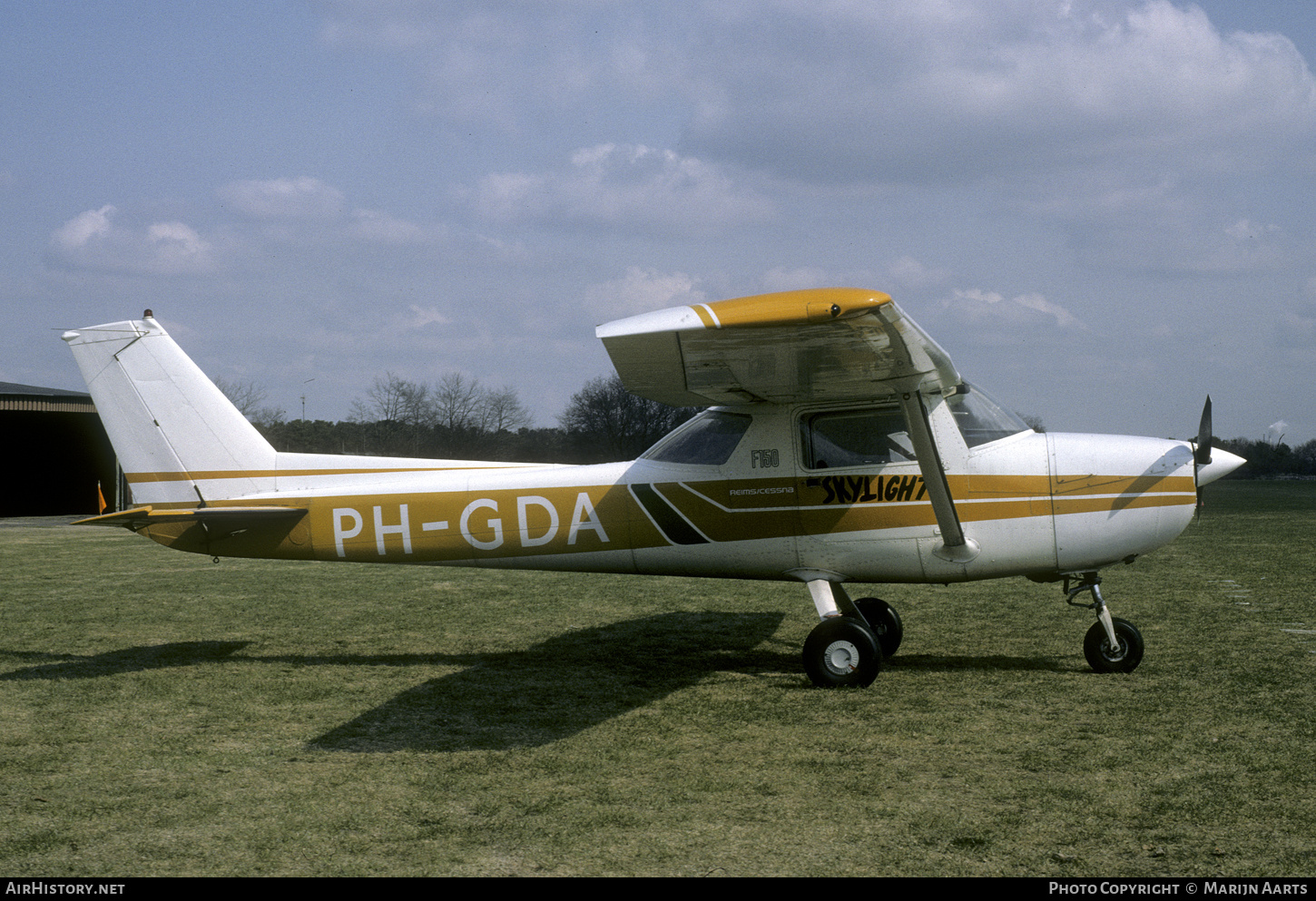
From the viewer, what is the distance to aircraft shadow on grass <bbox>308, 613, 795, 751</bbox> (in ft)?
18.4

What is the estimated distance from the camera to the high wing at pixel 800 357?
4.83 metres

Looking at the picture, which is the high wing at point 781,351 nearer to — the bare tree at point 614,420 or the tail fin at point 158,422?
the tail fin at point 158,422

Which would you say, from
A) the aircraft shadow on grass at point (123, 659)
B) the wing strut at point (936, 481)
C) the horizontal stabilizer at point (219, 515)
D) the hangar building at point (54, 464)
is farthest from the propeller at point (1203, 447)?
the hangar building at point (54, 464)

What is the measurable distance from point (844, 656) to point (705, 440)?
1.92 meters

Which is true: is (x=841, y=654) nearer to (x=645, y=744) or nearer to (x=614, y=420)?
(x=645, y=744)

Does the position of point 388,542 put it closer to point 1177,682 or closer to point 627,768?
point 627,768

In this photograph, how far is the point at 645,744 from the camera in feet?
17.6

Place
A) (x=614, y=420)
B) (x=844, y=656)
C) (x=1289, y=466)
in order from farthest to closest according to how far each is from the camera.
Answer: (x=1289, y=466) → (x=614, y=420) → (x=844, y=656)

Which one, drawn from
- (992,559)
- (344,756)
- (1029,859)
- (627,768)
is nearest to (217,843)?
(344,756)

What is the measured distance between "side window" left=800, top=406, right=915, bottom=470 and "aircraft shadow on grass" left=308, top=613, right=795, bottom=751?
174cm

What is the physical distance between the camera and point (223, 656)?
812 cm

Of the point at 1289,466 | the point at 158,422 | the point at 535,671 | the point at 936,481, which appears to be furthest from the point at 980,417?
the point at 1289,466

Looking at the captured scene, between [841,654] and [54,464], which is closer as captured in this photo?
[841,654]

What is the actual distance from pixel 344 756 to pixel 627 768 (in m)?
1.55
